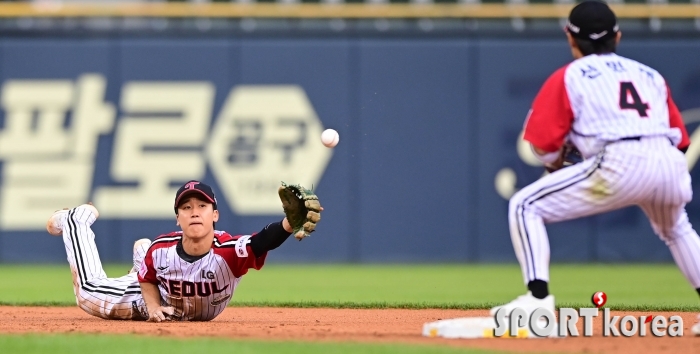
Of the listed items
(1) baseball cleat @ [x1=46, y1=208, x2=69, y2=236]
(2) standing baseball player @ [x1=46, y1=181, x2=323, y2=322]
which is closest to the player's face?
(2) standing baseball player @ [x1=46, y1=181, x2=323, y2=322]

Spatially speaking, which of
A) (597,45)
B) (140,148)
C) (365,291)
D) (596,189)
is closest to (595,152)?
(596,189)

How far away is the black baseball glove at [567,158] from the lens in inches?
175

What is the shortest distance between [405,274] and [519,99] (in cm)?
260

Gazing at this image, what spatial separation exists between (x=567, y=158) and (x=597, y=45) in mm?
462

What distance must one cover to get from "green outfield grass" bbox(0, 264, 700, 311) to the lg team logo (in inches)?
30.1

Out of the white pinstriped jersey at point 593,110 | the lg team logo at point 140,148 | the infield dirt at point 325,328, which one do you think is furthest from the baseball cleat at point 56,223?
the lg team logo at point 140,148

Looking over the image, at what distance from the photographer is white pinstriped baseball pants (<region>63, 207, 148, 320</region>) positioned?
556 cm

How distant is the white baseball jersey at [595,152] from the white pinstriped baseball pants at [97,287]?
2.16 meters

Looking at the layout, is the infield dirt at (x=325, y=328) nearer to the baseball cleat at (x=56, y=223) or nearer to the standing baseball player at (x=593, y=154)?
the standing baseball player at (x=593, y=154)

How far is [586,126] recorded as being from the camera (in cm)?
428

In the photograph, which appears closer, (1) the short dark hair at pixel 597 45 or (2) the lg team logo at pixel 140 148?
(1) the short dark hair at pixel 597 45

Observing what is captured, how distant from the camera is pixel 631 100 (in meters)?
4.28

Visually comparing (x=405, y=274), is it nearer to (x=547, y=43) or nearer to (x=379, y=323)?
(x=547, y=43)

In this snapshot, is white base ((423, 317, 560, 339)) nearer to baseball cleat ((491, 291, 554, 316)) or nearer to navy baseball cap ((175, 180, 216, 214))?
baseball cleat ((491, 291, 554, 316))
